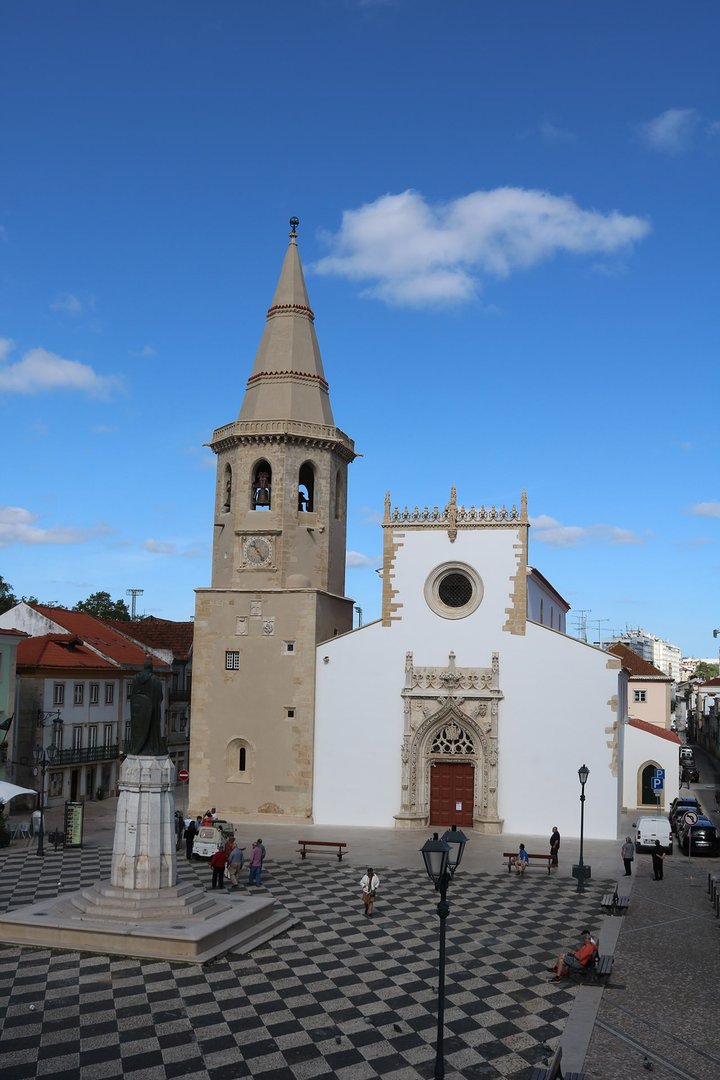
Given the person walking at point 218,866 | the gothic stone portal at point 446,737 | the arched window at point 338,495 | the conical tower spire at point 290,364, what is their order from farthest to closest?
the arched window at point 338,495, the conical tower spire at point 290,364, the gothic stone portal at point 446,737, the person walking at point 218,866

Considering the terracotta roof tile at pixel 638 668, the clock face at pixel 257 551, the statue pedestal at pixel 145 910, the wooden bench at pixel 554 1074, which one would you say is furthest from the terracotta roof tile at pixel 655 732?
the wooden bench at pixel 554 1074

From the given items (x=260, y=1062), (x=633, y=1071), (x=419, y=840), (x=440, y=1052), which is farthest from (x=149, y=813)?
(x=419, y=840)

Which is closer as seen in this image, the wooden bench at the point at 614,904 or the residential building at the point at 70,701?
the wooden bench at the point at 614,904

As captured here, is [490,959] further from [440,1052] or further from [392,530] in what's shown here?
[392,530]

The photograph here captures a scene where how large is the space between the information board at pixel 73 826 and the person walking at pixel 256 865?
7.65 m

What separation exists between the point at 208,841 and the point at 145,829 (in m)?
9.84

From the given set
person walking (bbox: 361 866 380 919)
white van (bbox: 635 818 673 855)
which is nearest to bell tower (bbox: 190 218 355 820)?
white van (bbox: 635 818 673 855)

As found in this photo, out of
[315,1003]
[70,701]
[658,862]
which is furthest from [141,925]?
[70,701]

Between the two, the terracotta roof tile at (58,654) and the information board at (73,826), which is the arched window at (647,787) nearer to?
the information board at (73,826)

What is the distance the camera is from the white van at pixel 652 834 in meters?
29.3

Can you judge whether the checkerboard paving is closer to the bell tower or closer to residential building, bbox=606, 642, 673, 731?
the bell tower

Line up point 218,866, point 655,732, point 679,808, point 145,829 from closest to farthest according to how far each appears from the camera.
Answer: point 145,829 → point 218,866 → point 679,808 → point 655,732

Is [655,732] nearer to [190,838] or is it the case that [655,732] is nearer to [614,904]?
[614,904]

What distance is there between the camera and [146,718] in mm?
18453
